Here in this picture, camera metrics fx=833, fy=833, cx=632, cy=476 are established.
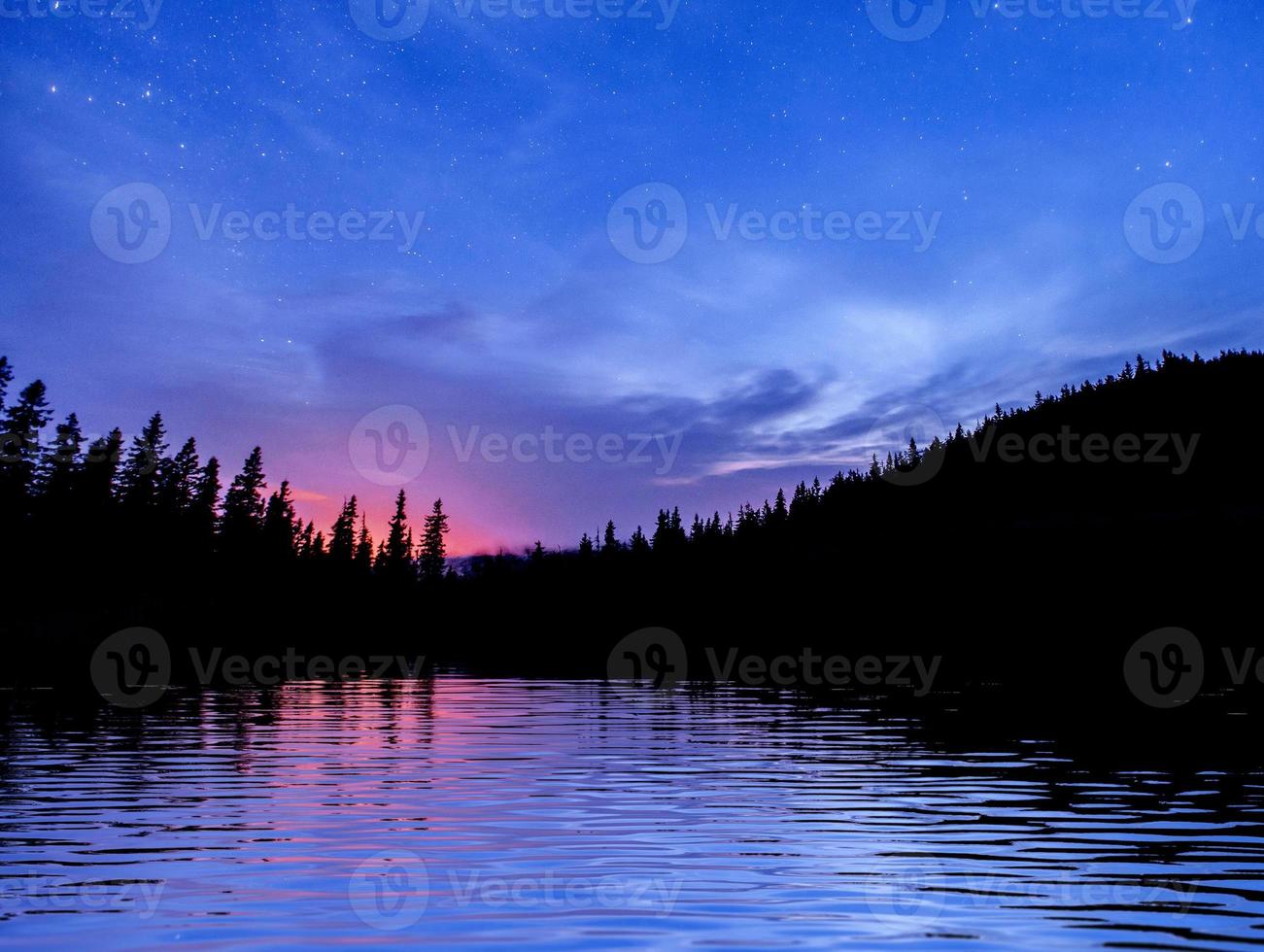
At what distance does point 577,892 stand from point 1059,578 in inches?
7628

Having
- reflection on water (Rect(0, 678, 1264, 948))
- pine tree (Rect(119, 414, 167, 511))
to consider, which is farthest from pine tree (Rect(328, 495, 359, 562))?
reflection on water (Rect(0, 678, 1264, 948))

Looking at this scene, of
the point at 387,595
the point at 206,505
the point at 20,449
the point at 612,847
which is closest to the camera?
the point at 612,847

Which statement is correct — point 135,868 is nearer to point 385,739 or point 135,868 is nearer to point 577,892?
point 577,892

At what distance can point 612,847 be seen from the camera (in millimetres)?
12406

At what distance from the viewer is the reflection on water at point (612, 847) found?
893 cm

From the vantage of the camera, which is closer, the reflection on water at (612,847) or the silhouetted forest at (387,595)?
the reflection on water at (612,847)

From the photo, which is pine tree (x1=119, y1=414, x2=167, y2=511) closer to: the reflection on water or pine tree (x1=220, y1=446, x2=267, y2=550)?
pine tree (x1=220, y1=446, x2=267, y2=550)

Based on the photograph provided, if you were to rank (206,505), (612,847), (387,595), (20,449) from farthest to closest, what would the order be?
(387,595), (206,505), (20,449), (612,847)

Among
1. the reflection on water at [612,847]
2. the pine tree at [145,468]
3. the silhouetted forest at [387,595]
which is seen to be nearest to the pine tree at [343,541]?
the silhouetted forest at [387,595]

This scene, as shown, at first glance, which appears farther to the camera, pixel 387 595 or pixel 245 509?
pixel 387 595

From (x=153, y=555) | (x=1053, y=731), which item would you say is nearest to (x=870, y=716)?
(x=1053, y=731)

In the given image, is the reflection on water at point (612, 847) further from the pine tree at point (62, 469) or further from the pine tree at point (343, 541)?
the pine tree at point (343, 541)

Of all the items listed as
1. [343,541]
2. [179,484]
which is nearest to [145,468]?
[179,484]

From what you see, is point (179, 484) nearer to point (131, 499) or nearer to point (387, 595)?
point (131, 499)
